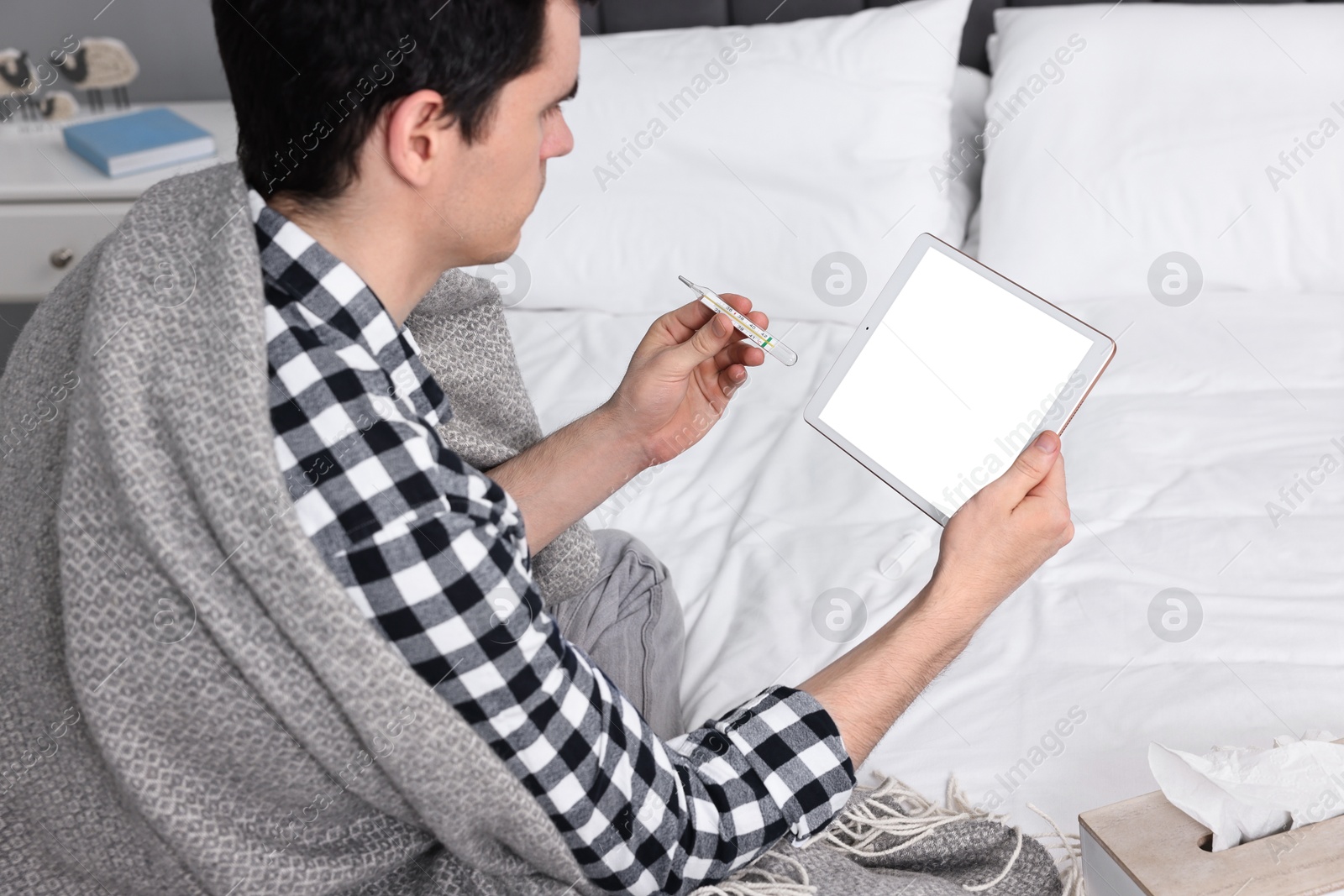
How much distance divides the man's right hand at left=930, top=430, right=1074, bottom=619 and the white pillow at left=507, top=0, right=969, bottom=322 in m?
0.75

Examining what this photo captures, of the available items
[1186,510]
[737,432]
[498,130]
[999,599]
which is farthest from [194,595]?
[1186,510]

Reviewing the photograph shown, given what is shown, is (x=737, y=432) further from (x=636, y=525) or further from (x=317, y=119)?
(x=317, y=119)

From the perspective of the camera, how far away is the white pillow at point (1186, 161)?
1503mm

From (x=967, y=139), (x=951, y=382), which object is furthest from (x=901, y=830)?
(x=967, y=139)

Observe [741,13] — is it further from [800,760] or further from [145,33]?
[800,760]

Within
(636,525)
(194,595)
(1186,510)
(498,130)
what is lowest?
(636,525)

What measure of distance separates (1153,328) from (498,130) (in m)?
1.03

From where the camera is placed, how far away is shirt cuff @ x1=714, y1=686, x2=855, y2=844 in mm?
777

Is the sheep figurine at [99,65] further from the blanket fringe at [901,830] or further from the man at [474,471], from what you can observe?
the blanket fringe at [901,830]

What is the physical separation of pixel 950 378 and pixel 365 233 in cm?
54

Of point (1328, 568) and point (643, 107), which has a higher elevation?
point (643, 107)

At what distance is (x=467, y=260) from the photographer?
0.80 meters

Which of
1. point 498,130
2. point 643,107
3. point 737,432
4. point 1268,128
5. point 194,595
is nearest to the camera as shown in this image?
point 194,595

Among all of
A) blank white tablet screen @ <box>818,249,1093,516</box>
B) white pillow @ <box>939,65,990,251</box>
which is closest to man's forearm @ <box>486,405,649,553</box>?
blank white tablet screen @ <box>818,249,1093,516</box>
